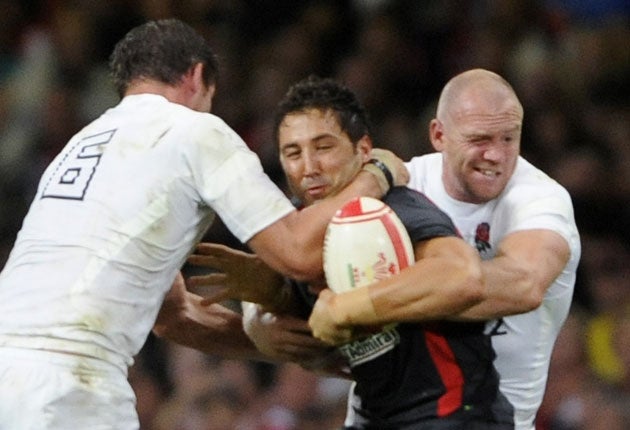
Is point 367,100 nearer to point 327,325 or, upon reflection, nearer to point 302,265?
point 302,265

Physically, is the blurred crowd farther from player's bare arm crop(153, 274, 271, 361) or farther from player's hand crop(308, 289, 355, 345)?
player's hand crop(308, 289, 355, 345)

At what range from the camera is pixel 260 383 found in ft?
25.3

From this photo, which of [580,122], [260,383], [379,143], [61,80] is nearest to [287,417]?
[260,383]

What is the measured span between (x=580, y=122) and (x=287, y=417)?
197 centimetres

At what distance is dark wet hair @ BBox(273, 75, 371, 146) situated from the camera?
15.9ft

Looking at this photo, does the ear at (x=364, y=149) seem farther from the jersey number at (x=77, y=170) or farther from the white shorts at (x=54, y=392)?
the white shorts at (x=54, y=392)

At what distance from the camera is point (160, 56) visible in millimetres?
4852

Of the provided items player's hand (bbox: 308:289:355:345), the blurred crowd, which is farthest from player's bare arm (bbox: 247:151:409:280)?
the blurred crowd

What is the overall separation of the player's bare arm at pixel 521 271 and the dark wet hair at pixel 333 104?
558mm

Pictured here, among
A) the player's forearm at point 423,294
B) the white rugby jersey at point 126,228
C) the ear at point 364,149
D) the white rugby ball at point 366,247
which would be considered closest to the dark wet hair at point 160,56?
the white rugby jersey at point 126,228

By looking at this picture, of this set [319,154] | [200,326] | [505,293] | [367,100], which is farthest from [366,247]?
[367,100]

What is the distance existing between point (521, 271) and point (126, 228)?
1.10 meters

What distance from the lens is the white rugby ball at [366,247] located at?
4.38 metres

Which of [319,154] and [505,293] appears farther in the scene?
[319,154]
